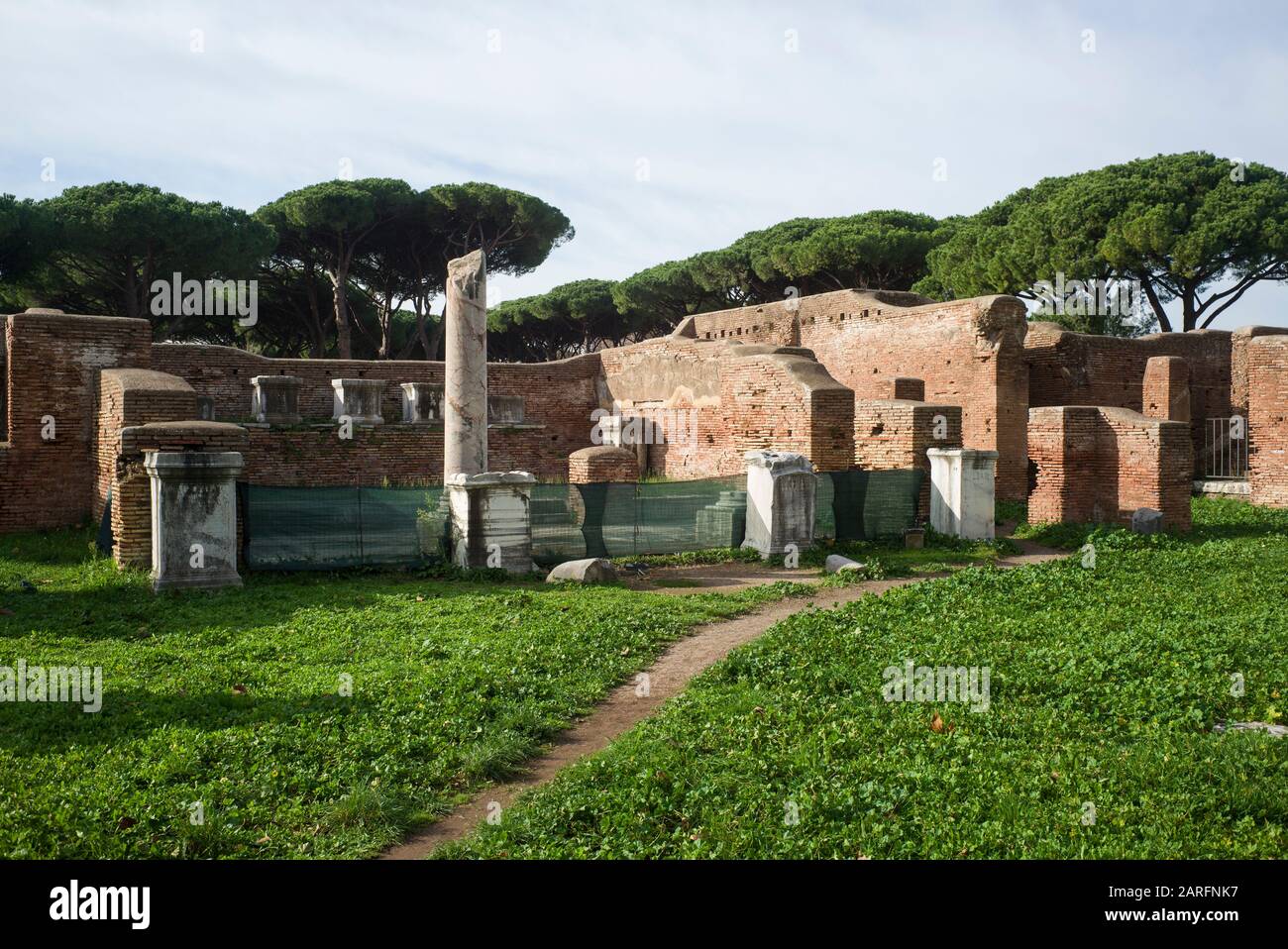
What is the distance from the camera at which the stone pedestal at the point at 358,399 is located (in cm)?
1794

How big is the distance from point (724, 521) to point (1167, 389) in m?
10.7

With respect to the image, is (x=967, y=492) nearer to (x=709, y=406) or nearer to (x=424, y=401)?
(x=709, y=406)

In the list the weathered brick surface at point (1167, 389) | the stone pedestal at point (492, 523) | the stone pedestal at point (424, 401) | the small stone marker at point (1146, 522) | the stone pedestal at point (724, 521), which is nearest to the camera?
the stone pedestal at point (492, 523)

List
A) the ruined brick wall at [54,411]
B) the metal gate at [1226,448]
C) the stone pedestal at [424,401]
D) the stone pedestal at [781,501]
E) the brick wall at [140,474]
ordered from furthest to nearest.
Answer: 1. the metal gate at [1226,448]
2. the stone pedestal at [424,401]
3. the ruined brick wall at [54,411]
4. the stone pedestal at [781,501]
5. the brick wall at [140,474]

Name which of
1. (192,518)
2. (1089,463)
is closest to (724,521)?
(1089,463)

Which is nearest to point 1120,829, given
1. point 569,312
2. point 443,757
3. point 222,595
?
point 443,757

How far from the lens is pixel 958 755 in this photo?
4625 millimetres

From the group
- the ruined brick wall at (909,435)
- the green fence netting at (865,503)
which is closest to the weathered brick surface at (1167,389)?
the ruined brick wall at (909,435)

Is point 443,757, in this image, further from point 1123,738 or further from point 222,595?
point 222,595

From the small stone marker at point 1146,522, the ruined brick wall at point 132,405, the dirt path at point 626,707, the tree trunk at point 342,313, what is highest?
the tree trunk at point 342,313

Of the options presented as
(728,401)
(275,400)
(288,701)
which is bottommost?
(288,701)

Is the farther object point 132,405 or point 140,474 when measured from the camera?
point 132,405

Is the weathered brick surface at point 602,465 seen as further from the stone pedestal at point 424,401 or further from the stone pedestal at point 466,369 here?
the stone pedestal at point 424,401

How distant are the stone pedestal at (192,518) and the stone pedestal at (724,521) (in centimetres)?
539
